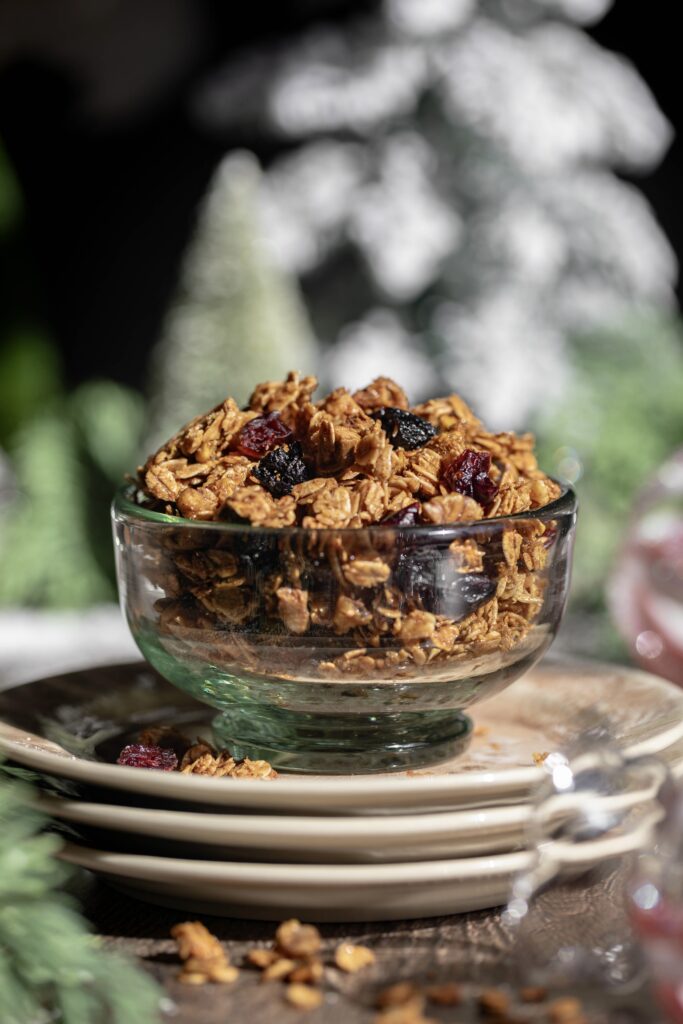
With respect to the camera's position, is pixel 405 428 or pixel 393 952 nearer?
pixel 393 952

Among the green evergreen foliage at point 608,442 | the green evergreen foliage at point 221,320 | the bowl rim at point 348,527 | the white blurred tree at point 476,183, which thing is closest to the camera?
the bowl rim at point 348,527

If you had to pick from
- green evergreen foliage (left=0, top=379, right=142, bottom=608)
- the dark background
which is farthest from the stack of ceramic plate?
the dark background

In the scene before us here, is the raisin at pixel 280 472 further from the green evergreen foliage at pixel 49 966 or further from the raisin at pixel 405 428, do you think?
the green evergreen foliage at pixel 49 966

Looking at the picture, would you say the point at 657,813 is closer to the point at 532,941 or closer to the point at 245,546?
the point at 532,941

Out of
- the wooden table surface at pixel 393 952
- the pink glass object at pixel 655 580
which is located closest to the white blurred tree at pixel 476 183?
the pink glass object at pixel 655 580

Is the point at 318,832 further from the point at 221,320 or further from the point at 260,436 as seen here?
the point at 221,320

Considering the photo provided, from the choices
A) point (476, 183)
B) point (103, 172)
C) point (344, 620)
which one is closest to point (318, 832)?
point (344, 620)
